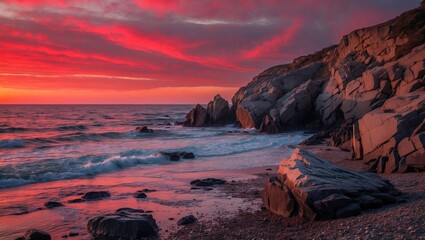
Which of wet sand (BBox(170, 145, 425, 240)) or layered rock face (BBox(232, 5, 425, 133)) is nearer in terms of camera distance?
wet sand (BBox(170, 145, 425, 240))

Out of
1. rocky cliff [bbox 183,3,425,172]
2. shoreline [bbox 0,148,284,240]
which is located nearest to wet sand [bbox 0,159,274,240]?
shoreline [bbox 0,148,284,240]

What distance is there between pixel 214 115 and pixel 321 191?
170 ft

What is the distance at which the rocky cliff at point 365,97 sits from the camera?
17938 millimetres

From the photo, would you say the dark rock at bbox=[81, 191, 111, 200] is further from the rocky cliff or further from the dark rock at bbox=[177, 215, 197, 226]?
the rocky cliff

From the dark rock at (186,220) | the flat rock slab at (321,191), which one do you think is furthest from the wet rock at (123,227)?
the flat rock slab at (321,191)

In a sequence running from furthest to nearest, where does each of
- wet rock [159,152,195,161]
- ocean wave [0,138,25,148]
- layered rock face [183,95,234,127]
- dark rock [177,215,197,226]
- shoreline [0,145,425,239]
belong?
A: layered rock face [183,95,234,127], ocean wave [0,138,25,148], wet rock [159,152,195,161], dark rock [177,215,197,226], shoreline [0,145,425,239]

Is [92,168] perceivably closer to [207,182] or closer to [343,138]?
[207,182]

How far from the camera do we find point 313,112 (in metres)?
46.8

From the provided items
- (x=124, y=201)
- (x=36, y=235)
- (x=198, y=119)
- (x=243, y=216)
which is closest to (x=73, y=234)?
(x=36, y=235)

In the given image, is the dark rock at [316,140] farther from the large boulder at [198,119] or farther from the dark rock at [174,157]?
the large boulder at [198,119]

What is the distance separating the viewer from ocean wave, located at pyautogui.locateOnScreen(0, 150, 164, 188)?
21.3 meters

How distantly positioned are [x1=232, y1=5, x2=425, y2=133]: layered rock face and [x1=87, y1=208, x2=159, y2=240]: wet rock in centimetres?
2178

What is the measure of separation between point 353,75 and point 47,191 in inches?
1348

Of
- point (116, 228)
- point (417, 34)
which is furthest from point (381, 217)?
point (417, 34)
